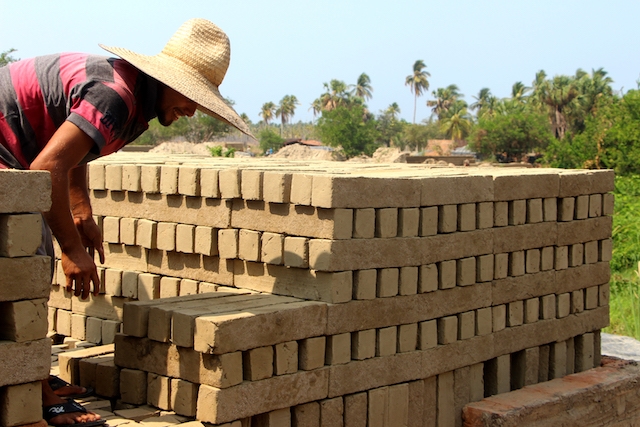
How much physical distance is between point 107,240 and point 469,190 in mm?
2332

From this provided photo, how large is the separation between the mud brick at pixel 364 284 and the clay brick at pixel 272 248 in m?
0.43

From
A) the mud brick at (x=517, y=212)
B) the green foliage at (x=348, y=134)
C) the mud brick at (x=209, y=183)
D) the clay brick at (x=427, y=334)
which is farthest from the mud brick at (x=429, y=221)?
the green foliage at (x=348, y=134)

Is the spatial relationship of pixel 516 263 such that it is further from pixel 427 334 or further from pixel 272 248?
pixel 272 248

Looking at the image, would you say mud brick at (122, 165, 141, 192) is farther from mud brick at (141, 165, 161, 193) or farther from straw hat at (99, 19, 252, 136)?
straw hat at (99, 19, 252, 136)

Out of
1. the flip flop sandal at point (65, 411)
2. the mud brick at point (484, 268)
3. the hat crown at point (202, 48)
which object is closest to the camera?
the flip flop sandal at point (65, 411)

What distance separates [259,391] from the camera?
4406mm

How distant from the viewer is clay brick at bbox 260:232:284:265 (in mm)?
4887

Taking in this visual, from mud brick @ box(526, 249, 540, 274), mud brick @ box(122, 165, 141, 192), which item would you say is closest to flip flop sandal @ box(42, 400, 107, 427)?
mud brick @ box(122, 165, 141, 192)

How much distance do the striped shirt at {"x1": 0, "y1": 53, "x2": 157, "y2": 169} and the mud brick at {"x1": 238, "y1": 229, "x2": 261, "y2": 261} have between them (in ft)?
3.78

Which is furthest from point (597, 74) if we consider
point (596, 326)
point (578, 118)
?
point (596, 326)

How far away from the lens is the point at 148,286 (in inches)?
218

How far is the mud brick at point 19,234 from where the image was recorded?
3.42 meters

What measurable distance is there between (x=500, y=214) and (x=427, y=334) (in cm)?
101

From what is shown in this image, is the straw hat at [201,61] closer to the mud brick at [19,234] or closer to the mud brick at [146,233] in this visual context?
the mud brick at [19,234]
